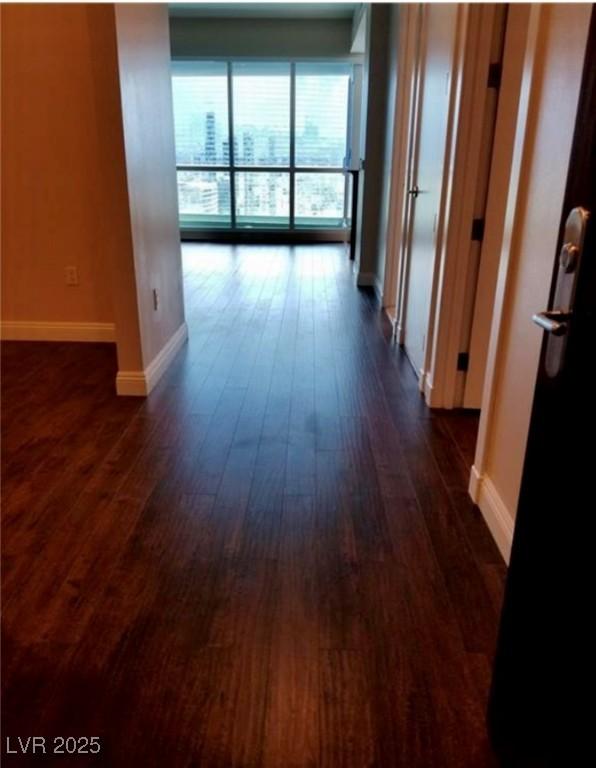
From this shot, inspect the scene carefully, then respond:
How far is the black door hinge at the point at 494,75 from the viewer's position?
245 cm

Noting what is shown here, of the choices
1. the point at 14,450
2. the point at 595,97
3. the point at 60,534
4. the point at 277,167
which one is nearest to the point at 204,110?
the point at 277,167

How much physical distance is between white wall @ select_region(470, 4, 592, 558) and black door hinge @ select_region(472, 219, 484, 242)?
0.79 meters

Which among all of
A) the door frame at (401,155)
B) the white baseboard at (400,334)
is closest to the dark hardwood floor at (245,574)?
the white baseboard at (400,334)

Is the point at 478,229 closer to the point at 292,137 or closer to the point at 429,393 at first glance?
the point at 429,393

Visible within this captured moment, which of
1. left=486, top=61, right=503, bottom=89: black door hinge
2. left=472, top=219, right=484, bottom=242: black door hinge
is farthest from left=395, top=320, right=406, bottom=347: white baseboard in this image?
left=486, top=61, right=503, bottom=89: black door hinge

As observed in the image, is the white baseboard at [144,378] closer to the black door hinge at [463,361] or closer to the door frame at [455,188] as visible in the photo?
the door frame at [455,188]

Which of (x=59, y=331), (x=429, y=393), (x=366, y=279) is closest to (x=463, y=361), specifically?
(x=429, y=393)

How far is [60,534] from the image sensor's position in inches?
77.9

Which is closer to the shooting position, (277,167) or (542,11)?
(542,11)

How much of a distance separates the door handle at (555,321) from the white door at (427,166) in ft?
6.47

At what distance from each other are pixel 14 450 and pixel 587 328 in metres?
2.37

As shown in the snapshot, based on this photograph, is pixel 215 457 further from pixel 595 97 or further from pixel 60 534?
pixel 595 97

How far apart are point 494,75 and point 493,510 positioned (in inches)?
70.2

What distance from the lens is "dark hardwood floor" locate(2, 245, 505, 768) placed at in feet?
4.34
